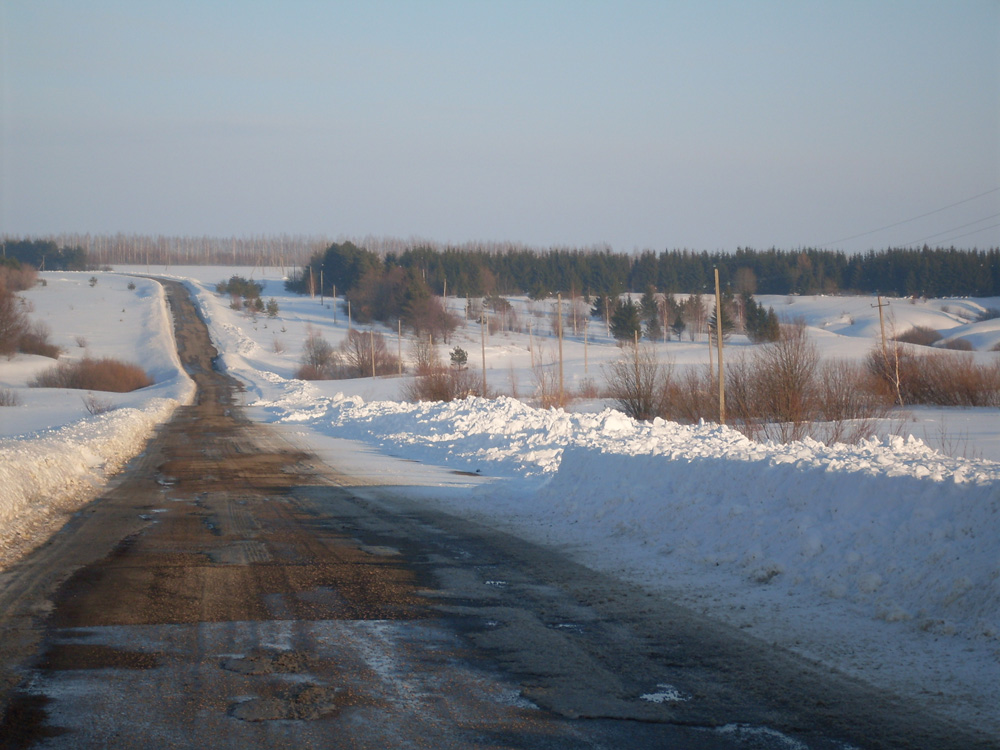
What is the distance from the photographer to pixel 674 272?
393 feet

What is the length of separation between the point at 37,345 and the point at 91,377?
1705cm

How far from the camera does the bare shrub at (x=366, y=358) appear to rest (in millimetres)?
75312

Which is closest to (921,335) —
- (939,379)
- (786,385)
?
(939,379)

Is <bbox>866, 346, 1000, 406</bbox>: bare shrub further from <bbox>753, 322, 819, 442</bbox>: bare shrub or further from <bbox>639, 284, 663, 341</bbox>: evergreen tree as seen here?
<bbox>639, 284, 663, 341</bbox>: evergreen tree

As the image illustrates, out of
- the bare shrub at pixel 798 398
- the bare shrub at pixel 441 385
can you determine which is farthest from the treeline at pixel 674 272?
the bare shrub at pixel 798 398

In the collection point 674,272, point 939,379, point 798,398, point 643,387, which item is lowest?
point 939,379

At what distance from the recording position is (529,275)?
144m

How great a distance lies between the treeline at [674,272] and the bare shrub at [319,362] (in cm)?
2781

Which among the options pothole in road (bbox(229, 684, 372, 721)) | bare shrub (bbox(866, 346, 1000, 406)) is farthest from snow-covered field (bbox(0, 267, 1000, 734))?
bare shrub (bbox(866, 346, 1000, 406))

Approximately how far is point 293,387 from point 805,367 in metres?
35.8

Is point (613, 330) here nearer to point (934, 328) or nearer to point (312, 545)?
point (934, 328)

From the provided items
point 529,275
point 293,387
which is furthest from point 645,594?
point 529,275

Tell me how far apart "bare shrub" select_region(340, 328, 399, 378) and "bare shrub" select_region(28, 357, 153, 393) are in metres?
19.5

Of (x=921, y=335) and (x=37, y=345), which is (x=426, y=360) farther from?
(x=921, y=335)
